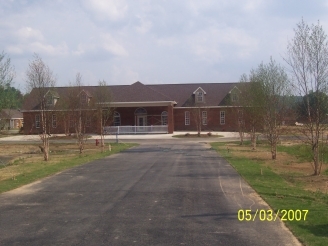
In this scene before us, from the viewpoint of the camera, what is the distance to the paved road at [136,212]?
7.68 m

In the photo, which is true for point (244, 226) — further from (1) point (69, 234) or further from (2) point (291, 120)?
(2) point (291, 120)

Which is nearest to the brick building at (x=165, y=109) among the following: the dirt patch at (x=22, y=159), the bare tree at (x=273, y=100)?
the dirt patch at (x=22, y=159)

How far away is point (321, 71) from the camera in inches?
676

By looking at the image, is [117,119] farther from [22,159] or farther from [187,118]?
[22,159]

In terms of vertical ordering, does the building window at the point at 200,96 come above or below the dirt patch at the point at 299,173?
above

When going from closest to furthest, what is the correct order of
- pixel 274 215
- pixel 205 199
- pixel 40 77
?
pixel 274 215, pixel 205 199, pixel 40 77

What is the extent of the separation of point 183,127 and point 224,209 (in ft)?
172

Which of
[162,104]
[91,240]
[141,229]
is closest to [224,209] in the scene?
[141,229]

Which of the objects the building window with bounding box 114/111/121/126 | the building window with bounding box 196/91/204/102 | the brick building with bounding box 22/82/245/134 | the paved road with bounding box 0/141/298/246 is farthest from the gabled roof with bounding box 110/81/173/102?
the paved road with bounding box 0/141/298/246

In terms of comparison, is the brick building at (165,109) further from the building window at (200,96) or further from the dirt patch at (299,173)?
the dirt patch at (299,173)
